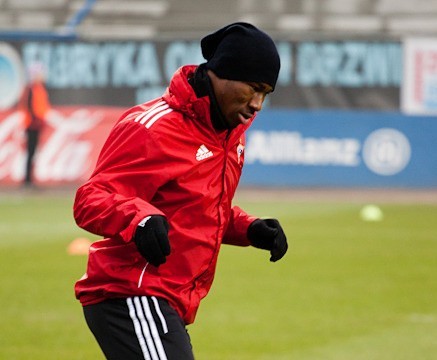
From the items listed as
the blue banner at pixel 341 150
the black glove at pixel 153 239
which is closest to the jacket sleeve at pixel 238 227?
the black glove at pixel 153 239

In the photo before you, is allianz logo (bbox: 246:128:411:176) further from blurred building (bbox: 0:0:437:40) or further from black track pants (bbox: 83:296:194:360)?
black track pants (bbox: 83:296:194:360)

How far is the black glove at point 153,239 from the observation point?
4289mm

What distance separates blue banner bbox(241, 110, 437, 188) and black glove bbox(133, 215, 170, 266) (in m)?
18.2

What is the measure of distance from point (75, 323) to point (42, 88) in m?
13.6

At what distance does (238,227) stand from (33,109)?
17.5m

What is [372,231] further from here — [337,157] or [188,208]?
[188,208]

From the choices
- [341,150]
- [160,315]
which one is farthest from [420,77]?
[160,315]

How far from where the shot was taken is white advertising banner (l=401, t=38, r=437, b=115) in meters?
23.0

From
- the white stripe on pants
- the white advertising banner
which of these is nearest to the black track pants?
the white stripe on pants

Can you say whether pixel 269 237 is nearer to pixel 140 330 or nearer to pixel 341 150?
pixel 140 330

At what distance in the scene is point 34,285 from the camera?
1141 cm

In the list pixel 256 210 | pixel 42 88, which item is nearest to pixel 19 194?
pixel 42 88

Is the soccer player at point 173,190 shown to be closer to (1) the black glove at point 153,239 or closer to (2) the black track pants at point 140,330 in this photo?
(2) the black track pants at point 140,330

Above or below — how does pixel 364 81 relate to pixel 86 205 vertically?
below
